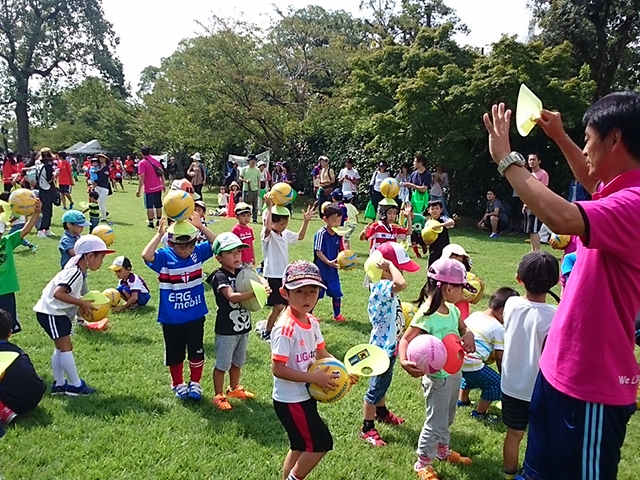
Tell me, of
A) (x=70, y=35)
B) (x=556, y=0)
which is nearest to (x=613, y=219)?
(x=556, y=0)

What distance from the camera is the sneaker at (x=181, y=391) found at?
15.8 ft

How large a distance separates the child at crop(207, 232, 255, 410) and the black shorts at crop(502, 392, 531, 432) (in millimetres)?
2143

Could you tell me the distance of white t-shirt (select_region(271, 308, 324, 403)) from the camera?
312 cm

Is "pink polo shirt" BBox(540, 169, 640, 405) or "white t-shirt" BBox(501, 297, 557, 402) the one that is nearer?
"pink polo shirt" BBox(540, 169, 640, 405)

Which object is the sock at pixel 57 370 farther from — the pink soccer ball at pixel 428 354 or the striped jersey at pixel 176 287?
the pink soccer ball at pixel 428 354

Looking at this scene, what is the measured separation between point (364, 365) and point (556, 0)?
22.8 m

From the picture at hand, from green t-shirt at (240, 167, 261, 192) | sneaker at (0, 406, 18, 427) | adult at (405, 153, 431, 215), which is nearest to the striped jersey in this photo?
sneaker at (0, 406, 18, 427)

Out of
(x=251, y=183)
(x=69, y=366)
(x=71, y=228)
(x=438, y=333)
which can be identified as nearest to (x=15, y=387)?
(x=69, y=366)

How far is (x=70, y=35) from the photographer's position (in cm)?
4369

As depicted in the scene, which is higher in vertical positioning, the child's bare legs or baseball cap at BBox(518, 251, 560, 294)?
baseball cap at BBox(518, 251, 560, 294)

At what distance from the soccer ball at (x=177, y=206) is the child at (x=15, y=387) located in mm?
1580

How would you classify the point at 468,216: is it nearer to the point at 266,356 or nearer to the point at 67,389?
the point at 266,356

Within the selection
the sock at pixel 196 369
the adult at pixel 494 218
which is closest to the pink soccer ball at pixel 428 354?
the sock at pixel 196 369

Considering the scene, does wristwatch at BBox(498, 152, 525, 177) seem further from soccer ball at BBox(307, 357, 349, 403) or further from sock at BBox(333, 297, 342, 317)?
sock at BBox(333, 297, 342, 317)
